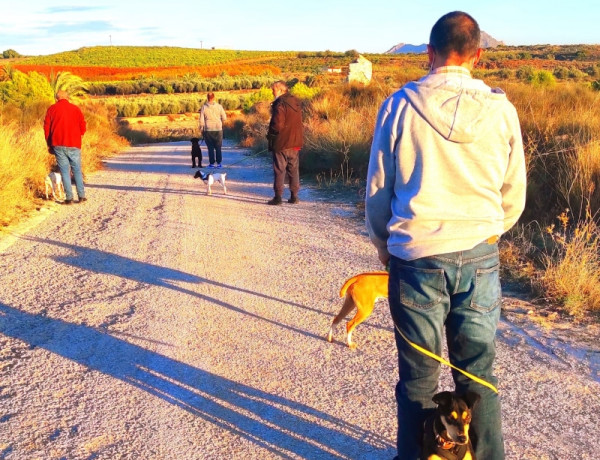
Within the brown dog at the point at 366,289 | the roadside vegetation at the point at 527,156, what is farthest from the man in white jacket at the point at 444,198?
the roadside vegetation at the point at 527,156

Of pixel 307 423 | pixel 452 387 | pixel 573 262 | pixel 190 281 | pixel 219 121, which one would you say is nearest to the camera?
pixel 307 423

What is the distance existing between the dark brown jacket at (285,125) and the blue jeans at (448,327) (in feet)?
25.4

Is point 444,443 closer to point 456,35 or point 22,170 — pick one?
point 456,35

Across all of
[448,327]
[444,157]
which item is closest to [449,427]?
[448,327]

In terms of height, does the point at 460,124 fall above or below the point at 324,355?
above

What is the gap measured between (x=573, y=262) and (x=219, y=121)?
38.2 ft

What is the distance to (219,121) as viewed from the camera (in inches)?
605

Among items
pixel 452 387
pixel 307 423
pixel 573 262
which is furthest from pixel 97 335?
pixel 573 262

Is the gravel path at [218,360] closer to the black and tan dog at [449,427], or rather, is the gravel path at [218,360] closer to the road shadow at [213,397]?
the road shadow at [213,397]

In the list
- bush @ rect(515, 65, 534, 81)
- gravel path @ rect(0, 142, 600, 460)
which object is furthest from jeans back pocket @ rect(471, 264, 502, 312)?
bush @ rect(515, 65, 534, 81)

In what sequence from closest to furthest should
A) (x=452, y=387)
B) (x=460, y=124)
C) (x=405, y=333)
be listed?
(x=460, y=124)
(x=405, y=333)
(x=452, y=387)

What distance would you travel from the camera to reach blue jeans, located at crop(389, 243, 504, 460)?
2367 mm

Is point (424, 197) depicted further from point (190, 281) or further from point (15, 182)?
point (15, 182)

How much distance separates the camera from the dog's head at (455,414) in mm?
2387
